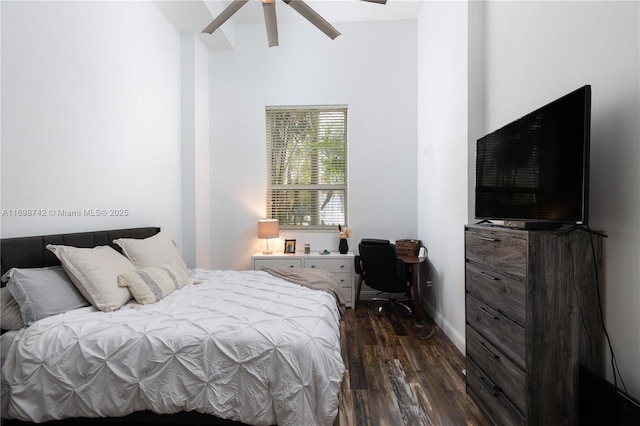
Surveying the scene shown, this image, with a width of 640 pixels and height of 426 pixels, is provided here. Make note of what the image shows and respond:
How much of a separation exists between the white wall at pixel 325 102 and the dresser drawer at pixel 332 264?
1.54ft

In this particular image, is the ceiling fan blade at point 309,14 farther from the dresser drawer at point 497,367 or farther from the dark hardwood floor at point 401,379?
the dark hardwood floor at point 401,379

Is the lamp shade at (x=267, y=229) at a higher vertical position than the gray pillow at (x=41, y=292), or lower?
higher

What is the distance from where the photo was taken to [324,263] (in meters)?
3.87

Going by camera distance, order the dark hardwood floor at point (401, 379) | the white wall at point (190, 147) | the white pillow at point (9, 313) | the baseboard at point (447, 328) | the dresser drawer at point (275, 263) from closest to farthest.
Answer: the white pillow at point (9, 313) < the dark hardwood floor at point (401, 379) < the baseboard at point (447, 328) < the white wall at point (190, 147) < the dresser drawer at point (275, 263)

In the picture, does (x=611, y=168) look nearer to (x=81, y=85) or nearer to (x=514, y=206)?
(x=514, y=206)

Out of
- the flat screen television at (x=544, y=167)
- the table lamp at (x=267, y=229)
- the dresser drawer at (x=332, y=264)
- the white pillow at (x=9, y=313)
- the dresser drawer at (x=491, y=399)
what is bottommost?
the dresser drawer at (x=491, y=399)

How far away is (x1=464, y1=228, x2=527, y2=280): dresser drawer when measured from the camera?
144 centimetres

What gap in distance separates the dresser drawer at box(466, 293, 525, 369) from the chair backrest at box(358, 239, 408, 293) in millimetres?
1350

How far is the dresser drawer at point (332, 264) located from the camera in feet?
12.7

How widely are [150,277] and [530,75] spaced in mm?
2885

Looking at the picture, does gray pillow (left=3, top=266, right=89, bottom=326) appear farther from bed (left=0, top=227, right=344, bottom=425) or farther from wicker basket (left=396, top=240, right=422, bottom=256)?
wicker basket (left=396, top=240, right=422, bottom=256)

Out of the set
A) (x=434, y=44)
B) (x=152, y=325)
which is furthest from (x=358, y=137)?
(x=152, y=325)

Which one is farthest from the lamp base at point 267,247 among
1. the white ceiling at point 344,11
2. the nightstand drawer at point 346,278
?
the white ceiling at point 344,11

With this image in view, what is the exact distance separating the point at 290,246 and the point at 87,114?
2.55 m
